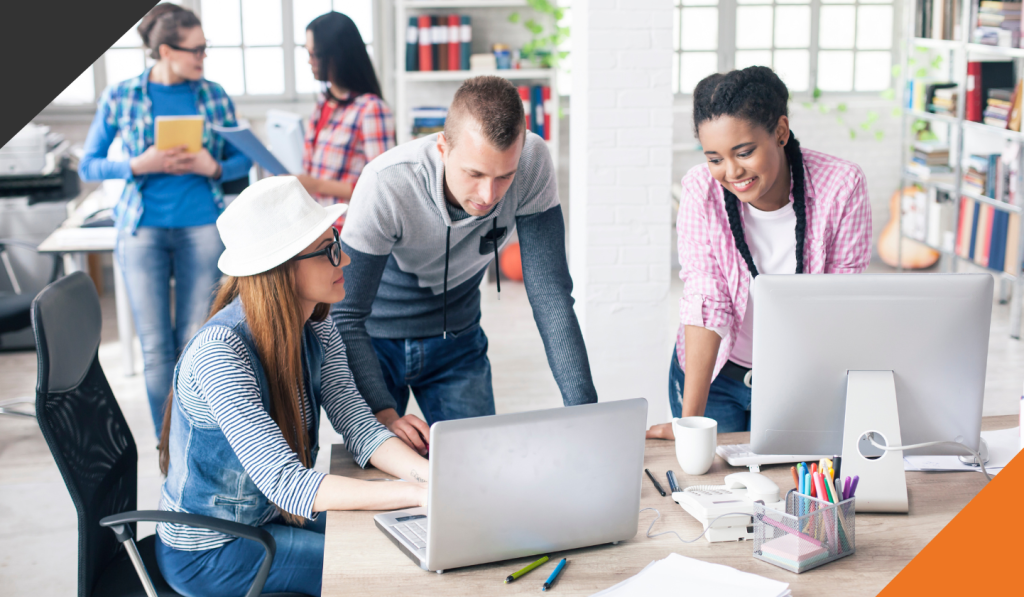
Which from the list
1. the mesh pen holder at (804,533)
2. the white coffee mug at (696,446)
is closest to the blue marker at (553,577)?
the mesh pen holder at (804,533)

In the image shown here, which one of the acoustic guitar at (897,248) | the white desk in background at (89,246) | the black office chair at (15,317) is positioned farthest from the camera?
the acoustic guitar at (897,248)

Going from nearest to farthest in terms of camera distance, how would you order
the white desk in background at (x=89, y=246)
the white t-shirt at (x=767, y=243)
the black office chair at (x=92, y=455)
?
the black office chair at (x=92, y=455) < the white t-shirt at (x=767, y=243) < the white desk in background at (x=89, y=246)

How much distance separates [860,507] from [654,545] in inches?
15.5

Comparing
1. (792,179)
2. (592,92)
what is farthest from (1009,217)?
(792,179)

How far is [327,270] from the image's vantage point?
174cm

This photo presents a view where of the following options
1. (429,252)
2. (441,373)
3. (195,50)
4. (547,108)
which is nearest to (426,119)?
(547,108)

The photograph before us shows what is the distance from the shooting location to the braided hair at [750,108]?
1.89 meters

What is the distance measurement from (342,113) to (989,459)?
2.40m

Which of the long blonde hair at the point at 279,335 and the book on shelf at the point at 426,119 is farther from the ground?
the book on shelf at the point at 426,119

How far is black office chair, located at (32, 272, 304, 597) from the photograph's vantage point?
1.63 m

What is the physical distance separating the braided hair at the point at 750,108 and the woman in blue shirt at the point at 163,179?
1.97 meters

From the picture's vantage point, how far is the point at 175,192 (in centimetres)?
328

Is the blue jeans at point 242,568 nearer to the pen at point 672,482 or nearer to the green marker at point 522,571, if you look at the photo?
the green marker at point 522,571

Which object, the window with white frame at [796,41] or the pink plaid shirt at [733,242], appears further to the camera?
the window with white frame at [796,41]
